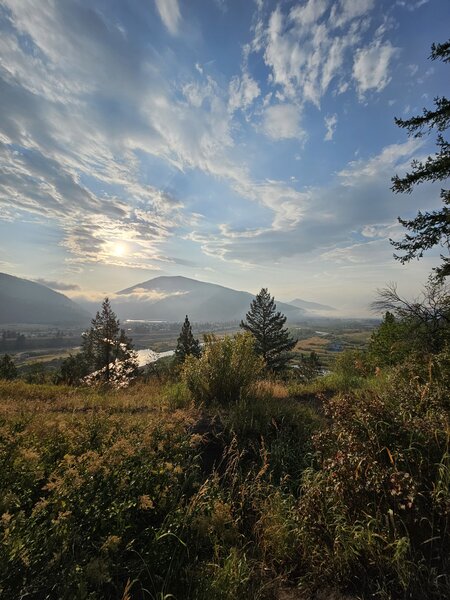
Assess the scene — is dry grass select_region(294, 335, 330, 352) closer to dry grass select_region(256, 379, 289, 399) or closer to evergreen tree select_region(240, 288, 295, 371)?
evergreen tree select_region(240, 288, 295, 371)

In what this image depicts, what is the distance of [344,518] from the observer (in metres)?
2.68

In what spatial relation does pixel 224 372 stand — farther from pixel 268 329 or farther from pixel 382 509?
pixel 268 329

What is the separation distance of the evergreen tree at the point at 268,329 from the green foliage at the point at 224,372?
31.3m

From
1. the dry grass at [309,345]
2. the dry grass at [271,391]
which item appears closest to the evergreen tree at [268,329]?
the dry grass at [271,391]

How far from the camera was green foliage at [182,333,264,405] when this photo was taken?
23.1 feet

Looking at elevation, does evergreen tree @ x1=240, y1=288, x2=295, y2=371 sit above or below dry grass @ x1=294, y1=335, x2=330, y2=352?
above

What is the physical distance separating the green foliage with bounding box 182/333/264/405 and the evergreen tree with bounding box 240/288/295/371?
31.3 m

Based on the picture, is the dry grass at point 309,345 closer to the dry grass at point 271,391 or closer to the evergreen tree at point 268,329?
the evergreen tree at point 268,329

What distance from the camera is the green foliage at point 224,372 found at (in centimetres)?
704

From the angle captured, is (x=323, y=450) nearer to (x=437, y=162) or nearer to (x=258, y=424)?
(x=258, y=424)

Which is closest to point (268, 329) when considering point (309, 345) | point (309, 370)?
point (309, 370)

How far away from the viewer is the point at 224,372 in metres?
7.19

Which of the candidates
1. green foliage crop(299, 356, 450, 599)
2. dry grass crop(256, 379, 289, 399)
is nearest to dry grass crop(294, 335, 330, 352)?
dry grass crop(256, 379, 289, 399)

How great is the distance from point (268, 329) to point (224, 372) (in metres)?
33.0
